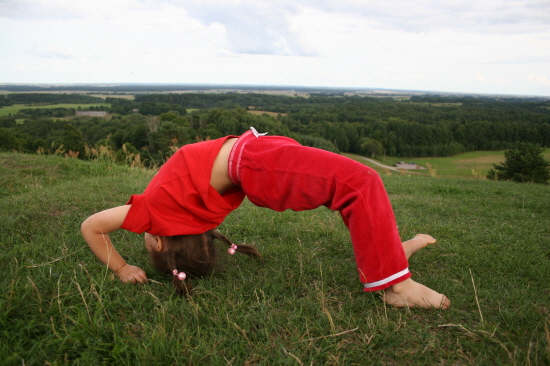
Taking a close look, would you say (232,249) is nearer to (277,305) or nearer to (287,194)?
(277,305)

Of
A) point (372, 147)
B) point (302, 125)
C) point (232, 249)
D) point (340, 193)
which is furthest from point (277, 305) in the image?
point (302, 125)

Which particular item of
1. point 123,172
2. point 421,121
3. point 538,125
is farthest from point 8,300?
point 421,121

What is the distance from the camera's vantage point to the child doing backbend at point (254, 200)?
1979 mm

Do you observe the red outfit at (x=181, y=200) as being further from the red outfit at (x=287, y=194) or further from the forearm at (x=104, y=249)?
the forearm at (x=104, y=249)

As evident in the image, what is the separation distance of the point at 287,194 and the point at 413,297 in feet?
3.28

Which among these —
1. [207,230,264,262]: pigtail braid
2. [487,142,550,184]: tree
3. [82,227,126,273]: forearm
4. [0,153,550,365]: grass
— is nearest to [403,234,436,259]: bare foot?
[0,153,550,365]: grass

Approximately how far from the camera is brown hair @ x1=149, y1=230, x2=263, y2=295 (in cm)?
221

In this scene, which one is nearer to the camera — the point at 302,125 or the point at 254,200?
the point at 254,200

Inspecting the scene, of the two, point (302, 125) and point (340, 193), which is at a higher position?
point (340, 193)

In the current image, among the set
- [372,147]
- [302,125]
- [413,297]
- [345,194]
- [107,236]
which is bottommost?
[372,147]

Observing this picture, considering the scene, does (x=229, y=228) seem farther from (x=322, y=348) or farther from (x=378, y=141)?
(x=378, y=141)

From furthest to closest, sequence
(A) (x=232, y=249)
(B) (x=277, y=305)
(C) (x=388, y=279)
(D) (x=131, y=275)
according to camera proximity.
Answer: (A) (x=232, y=249)
(D) (x=131, y=275)
(B) (x=277, y=305)
(C) (x=388, y=279)

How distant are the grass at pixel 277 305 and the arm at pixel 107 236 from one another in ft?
0.29

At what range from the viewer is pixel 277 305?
207 centimetres
